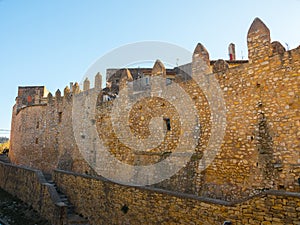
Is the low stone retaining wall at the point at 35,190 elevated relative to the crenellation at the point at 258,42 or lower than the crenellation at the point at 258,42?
lower

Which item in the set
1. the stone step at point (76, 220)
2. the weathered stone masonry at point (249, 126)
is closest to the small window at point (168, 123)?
the weathered stone masonry at point (249, 126)

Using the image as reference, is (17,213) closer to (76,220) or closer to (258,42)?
(76,220)

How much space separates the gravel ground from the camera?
9359mm

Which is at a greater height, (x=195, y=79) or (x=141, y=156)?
(x=195, y=79)

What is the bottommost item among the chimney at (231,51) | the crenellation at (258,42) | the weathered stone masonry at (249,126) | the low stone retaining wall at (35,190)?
the low stone retaining wall at (35,190)

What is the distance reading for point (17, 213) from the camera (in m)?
10.4

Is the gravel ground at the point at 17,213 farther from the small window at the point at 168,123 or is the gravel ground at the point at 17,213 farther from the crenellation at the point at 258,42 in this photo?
the crenellation at the point at 258,42

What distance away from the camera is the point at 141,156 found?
9.05m

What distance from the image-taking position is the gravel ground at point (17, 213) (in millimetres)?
9359

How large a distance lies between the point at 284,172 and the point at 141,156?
200 inches

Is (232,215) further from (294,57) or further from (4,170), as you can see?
(4,170)

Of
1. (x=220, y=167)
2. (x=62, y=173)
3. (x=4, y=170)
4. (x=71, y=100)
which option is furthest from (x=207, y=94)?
(x=4, y=170)

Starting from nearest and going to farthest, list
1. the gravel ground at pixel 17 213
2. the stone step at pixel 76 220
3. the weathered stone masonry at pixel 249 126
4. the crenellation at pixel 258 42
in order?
the weathered stone masonry at pixel 249 126 < the crenellation at pixel 258 42 < the stone step at pixel 76 220 < the gravel ground at pixel 17 213

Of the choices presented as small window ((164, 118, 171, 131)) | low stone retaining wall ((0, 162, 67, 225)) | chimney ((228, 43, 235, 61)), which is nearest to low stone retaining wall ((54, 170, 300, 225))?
low stone retaining wall ((0, 162, 67, 225))
